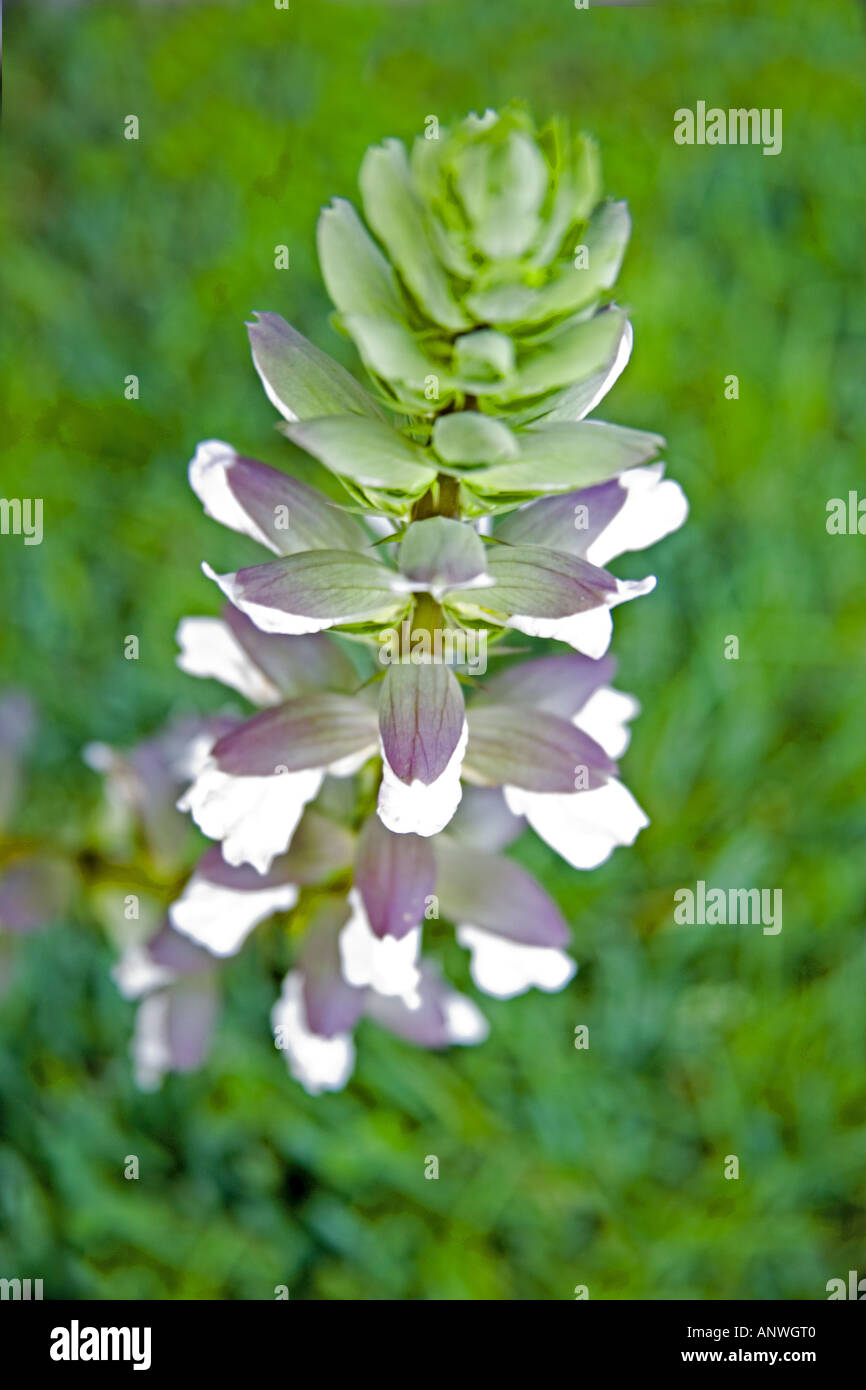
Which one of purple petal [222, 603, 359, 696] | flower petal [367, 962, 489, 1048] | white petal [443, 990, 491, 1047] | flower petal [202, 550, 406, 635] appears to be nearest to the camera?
flower petal [202, 550, 406, 635]

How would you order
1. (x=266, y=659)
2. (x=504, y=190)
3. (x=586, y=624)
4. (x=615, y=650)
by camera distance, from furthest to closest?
(x=615, y=650) → (x=266, y=659) → (x=586, y=624) → (x=504, y=190)

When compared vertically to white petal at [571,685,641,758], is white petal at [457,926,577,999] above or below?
below

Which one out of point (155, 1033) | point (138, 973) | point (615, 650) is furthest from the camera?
point (615, 650)

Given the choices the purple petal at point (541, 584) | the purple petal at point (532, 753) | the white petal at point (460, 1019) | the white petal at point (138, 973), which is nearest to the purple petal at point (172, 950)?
the white petal at point (138, 973)

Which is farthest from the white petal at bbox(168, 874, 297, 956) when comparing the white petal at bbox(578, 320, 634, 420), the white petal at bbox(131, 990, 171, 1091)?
the white petal at bbox(578, 320, 634, 420)

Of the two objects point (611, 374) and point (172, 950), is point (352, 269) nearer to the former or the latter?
point (611, 374)

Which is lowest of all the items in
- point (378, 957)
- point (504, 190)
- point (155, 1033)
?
point (155, 1033)

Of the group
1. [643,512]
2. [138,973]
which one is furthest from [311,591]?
[138,973]

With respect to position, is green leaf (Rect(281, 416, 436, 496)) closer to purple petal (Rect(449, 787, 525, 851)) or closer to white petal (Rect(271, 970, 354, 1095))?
purple petal (Rect(449, 787, 525, 851))
